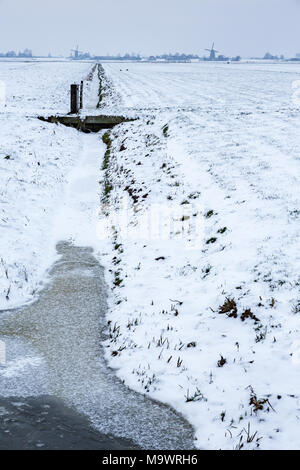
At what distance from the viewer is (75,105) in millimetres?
26422

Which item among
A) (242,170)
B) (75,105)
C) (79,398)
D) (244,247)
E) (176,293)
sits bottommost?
(79,398)

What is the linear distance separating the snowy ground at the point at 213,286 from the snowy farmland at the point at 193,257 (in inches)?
0.9

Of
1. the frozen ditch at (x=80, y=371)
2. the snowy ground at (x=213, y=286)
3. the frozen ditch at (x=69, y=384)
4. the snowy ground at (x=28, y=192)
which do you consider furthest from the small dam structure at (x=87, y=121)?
the frozen ditch at (x=80, y=371)

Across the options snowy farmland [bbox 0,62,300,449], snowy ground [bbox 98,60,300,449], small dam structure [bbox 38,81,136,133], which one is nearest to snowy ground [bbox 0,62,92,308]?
snowy farmland [bbox 0,62,300,449]

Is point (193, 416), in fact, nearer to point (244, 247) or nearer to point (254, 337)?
point (254, 337)

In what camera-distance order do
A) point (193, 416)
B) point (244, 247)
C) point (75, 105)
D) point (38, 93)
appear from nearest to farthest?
point (193, 416) → point (244, 247) → point (75, 105) → point (38, 93)

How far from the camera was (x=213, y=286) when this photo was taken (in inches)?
301

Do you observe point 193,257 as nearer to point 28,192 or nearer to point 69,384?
point 69,384

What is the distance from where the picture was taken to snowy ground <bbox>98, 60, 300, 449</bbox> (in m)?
5.29

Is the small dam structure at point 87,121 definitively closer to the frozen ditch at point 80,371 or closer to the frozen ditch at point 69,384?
the frozen ditch at point 69,384

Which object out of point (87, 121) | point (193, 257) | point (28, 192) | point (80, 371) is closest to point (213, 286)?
point (193, 257)

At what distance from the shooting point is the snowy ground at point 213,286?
5293 millimetres

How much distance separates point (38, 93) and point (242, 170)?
3083 cm
